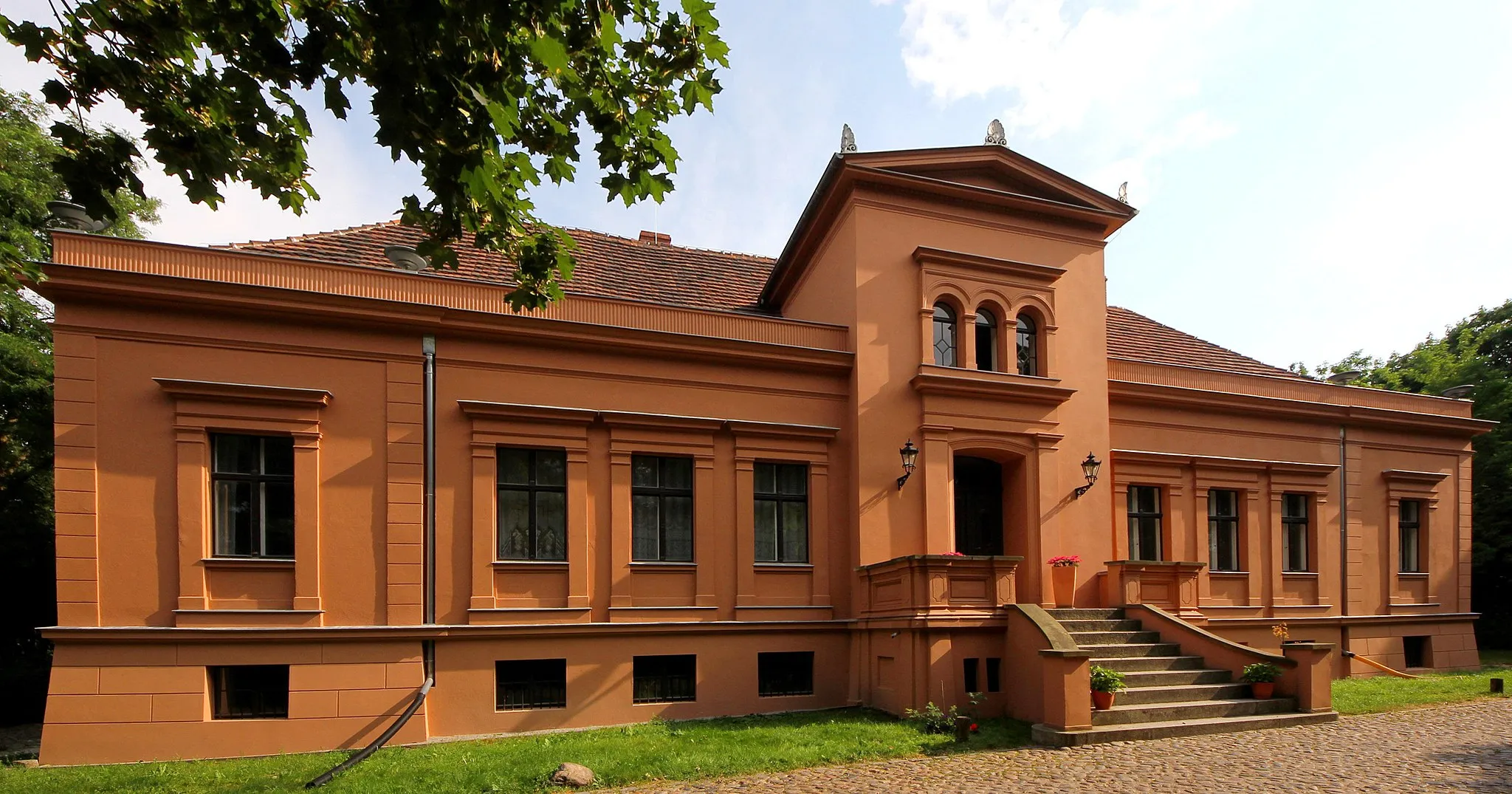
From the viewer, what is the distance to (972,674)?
1203 cm

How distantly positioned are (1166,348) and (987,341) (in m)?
6.75

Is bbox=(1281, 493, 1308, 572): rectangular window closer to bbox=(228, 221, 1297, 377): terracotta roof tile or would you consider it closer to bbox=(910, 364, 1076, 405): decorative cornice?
bbox=(228, 221, 1297, 377): terracotta roof tile

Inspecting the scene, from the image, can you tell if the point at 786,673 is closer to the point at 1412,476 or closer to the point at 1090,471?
the point at 1090,471

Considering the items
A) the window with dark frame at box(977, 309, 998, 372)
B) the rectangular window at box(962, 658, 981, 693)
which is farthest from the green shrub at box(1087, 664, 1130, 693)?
the window with dark frame at box(977, 309, 998, 372)

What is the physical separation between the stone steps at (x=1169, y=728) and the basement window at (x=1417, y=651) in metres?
9.02

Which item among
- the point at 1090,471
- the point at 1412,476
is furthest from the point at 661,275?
the point at 1412,476

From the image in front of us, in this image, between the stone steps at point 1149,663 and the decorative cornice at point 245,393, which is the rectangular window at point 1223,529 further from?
the decorative cornice at point 245,393

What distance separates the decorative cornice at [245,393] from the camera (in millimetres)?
11047

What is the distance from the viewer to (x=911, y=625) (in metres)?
11.9

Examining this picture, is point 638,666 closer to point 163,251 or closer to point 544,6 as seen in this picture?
point 163,251

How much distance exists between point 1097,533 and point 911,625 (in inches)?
189

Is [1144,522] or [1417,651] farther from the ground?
[1144,522]

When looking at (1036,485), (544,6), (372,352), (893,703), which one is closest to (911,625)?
(893,703)

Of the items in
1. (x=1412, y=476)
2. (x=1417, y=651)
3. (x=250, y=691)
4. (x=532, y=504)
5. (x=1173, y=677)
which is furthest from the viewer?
(x=1412, y=476)
